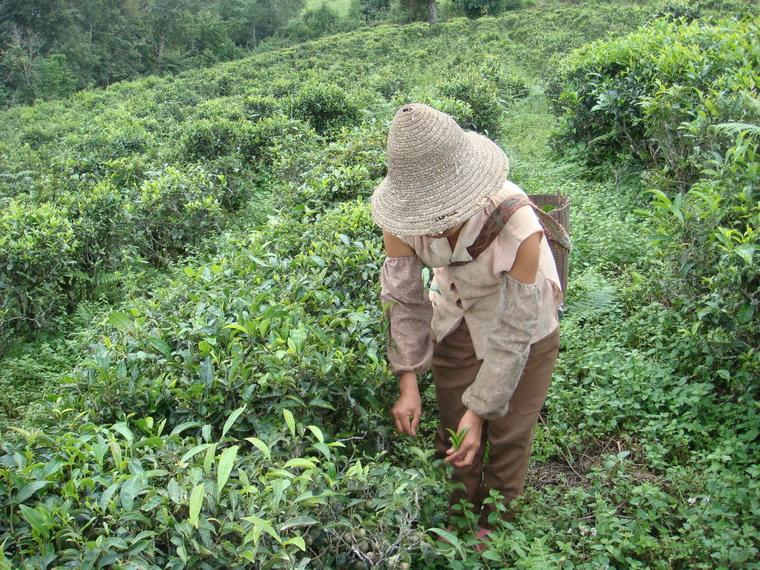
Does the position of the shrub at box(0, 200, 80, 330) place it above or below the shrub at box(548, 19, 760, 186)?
below

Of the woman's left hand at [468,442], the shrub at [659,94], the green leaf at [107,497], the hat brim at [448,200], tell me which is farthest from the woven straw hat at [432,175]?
the shrub at [659,94]

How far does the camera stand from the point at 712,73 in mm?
5273

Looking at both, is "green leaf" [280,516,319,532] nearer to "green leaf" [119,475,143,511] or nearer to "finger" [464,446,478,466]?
"green leaf" [119,475,143,511]

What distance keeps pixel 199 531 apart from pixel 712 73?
5.27 m

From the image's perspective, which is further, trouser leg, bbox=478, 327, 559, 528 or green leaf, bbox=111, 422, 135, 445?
trouser leg, bbox=478, 327, 559, 528

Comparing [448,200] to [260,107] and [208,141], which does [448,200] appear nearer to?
[208,141]

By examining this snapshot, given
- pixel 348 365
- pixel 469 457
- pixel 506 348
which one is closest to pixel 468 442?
pixel 469 457

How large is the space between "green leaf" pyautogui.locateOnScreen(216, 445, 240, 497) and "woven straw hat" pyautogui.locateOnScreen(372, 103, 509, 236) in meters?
0.83

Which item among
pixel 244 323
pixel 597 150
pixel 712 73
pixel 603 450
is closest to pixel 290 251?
pixel 244 323

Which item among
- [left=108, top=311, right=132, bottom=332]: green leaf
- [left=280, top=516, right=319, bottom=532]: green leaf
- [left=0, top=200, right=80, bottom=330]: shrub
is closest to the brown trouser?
[left=280, top=516, right=319, bottom=532]: green leaf

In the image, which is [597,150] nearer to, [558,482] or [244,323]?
[558,482]

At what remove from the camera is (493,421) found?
2615 mm

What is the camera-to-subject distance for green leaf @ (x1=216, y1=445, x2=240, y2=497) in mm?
1715

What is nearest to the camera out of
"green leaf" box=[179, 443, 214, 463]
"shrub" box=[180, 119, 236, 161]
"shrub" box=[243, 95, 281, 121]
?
"green leaf" box=[179, 443, 214, 463]
